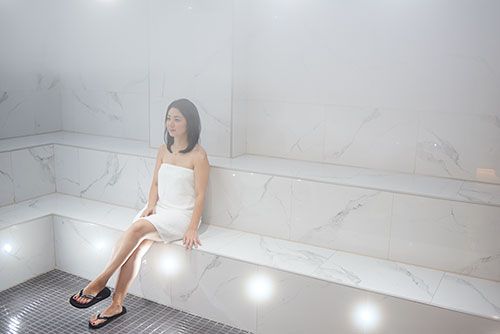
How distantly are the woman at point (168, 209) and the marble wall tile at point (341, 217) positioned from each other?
58cm

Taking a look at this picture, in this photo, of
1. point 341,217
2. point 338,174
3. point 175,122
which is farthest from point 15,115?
point 341,217

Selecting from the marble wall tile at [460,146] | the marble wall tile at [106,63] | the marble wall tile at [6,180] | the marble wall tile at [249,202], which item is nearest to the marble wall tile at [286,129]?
the marble wall tile at [249,202]

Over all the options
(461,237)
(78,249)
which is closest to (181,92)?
(78,249)

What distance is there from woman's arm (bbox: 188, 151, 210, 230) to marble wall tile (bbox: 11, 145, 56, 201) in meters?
1.39

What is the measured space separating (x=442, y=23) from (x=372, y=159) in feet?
2.90

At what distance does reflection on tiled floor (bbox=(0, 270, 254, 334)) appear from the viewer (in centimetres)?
272

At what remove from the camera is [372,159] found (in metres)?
3.25

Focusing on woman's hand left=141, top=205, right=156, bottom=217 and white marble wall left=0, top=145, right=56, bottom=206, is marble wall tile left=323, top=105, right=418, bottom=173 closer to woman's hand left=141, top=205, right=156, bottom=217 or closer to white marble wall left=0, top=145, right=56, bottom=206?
woman's hand left=141, top=205, right=156, bottom=217

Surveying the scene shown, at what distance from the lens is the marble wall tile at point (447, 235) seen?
2510mm

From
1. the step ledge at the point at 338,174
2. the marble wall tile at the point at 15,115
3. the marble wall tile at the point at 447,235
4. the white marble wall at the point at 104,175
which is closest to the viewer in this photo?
the marble wall tile at the point at 447,235

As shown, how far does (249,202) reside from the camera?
10.1 feet

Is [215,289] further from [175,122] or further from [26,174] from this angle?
[26,174]

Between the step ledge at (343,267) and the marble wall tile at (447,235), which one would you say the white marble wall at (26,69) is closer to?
the step ledge at (343,267)

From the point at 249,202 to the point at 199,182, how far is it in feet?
1.05
